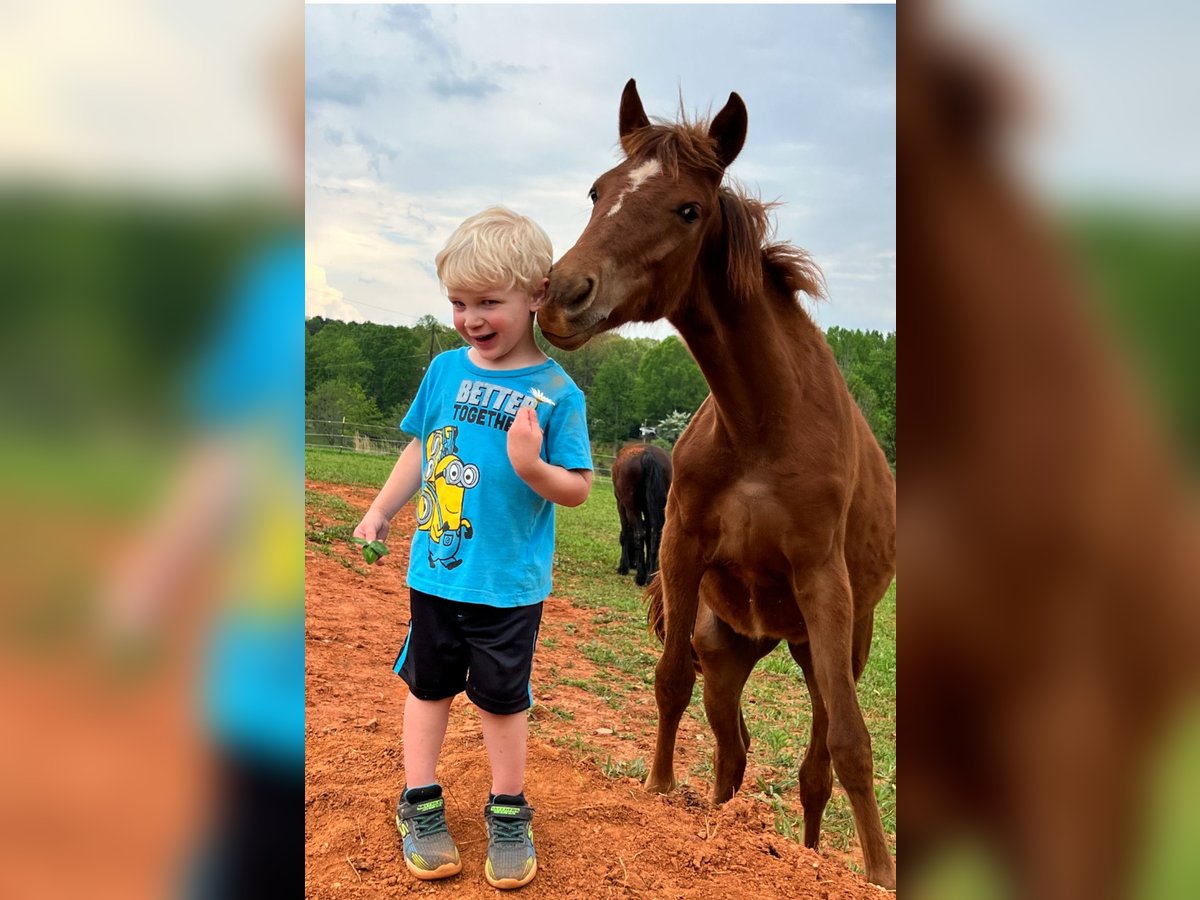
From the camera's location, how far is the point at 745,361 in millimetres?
2594

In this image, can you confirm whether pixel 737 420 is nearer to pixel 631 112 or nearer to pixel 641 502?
pixel 631 112

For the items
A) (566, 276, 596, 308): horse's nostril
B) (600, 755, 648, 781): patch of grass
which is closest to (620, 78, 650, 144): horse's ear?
(566, 276, 596, 308): horse's nostril

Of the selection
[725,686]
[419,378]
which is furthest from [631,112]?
[419,378]

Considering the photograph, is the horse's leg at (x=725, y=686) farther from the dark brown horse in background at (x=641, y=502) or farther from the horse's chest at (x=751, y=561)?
the dark brown horse in background at (x=641, y=502)

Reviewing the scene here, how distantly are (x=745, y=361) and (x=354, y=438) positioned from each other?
10957 millimetres
